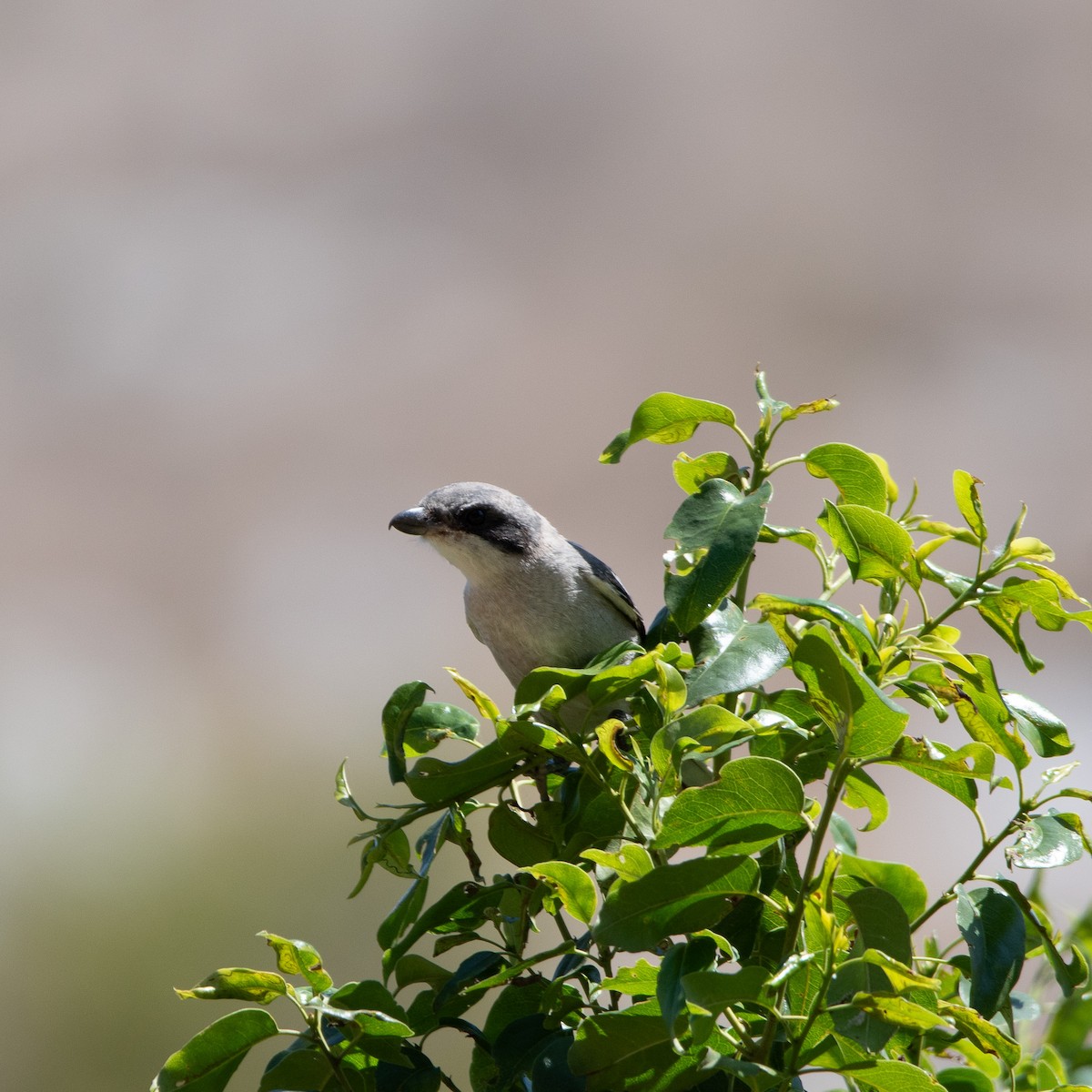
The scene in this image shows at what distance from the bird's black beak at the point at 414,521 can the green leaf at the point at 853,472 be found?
178 centimetres

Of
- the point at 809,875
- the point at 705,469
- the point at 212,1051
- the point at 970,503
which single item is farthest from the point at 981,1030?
the point at 212,1051

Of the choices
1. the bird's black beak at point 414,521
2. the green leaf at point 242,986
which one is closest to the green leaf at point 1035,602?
the green leaf at point 242,986

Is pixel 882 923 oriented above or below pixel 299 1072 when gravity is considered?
above

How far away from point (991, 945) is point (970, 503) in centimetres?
58

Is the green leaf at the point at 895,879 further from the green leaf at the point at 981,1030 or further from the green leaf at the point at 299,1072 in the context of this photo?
the green leaf at the point at 299,1072

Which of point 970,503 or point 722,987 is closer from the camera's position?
point 722,987

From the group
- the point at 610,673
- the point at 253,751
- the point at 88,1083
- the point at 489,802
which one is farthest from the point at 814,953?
the point at 253,751

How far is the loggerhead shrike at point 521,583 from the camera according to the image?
3062 millimetres

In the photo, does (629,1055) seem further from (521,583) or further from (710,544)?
(521,583)

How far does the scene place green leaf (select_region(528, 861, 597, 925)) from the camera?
1324 millimetres

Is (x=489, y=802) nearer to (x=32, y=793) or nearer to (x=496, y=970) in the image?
(x=496, y=970)

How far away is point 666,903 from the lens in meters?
1.27

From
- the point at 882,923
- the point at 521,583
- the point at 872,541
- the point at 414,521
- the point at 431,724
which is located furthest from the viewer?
the point at 414,521

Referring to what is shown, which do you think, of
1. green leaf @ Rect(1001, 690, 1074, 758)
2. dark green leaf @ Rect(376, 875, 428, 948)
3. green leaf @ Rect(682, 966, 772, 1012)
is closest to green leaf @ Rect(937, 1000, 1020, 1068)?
green leaf @ Rect(682, 966, 772, 1012)
